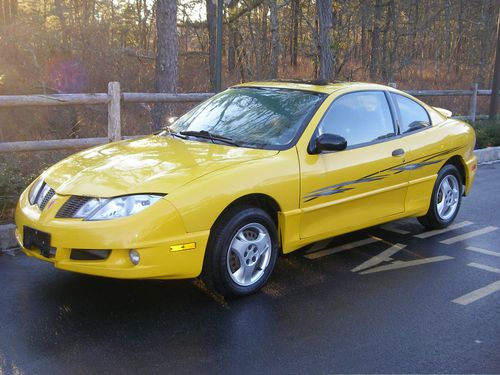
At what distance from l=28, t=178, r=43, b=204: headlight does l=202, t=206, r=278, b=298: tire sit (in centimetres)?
141

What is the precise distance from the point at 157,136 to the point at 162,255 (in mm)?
1821

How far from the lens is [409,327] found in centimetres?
395

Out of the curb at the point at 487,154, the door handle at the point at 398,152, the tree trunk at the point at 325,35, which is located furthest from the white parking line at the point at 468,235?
the tree trunk at the point at 325,35

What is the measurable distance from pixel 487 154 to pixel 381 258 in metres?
7.00

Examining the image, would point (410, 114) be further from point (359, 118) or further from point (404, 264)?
point (404, 264)

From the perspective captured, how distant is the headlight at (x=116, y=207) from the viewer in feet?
12.6

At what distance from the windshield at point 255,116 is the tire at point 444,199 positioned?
6.34 feet

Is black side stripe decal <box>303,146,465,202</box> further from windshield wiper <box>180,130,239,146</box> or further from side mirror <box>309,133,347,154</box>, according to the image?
windshield wiper <box>180,130,239,146</box>

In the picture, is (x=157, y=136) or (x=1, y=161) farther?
(x=1, y=161)

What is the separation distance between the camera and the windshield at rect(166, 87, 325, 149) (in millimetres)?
4832

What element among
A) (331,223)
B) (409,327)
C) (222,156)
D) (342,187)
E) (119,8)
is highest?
(119,8)

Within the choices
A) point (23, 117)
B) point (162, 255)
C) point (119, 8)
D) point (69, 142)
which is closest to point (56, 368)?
point (162, 255)

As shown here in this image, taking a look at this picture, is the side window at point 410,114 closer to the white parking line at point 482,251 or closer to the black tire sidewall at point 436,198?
the black tire sidewall at point 436,198

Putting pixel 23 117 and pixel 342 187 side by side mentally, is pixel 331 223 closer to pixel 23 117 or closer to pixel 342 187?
pixel 342 187
